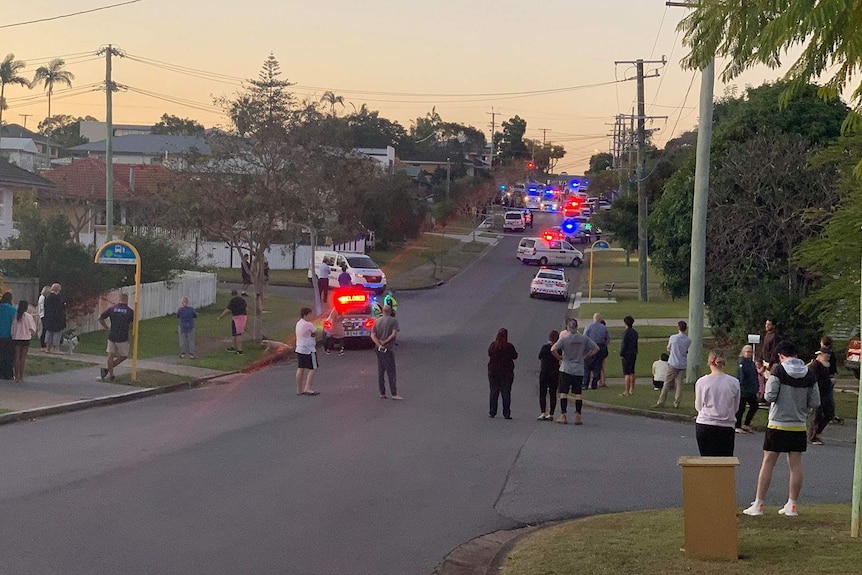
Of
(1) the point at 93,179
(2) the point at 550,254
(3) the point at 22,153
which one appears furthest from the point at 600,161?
(1) the point at 93,179

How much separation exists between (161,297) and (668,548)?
28.3 meters

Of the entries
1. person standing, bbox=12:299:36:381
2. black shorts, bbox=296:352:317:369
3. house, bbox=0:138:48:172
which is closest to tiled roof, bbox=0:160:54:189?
person standing, bbox=12:299:36:381

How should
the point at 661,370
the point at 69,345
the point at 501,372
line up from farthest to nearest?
the point at 69,345
the point at 661,370
the point at 501,372

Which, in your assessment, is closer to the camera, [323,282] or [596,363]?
[596,363]

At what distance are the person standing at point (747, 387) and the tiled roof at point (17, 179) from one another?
79.1ft

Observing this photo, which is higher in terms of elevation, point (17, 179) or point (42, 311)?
point (17, 179)

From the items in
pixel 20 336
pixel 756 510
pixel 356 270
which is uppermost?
pixel 356 270

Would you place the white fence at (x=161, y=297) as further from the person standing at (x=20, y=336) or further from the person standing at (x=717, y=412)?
the person standing at (x=717, y=412)

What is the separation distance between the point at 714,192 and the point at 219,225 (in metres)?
14.7

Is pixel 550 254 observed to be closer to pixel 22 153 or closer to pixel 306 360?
pixel 306 360

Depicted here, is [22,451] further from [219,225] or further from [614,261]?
[614,261]

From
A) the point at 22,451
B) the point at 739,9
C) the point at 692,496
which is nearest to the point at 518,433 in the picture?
the point at 22,451

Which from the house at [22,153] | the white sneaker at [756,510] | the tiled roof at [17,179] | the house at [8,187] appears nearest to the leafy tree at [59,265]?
the tiled roof at [17,179]

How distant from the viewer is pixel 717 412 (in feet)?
39.1
